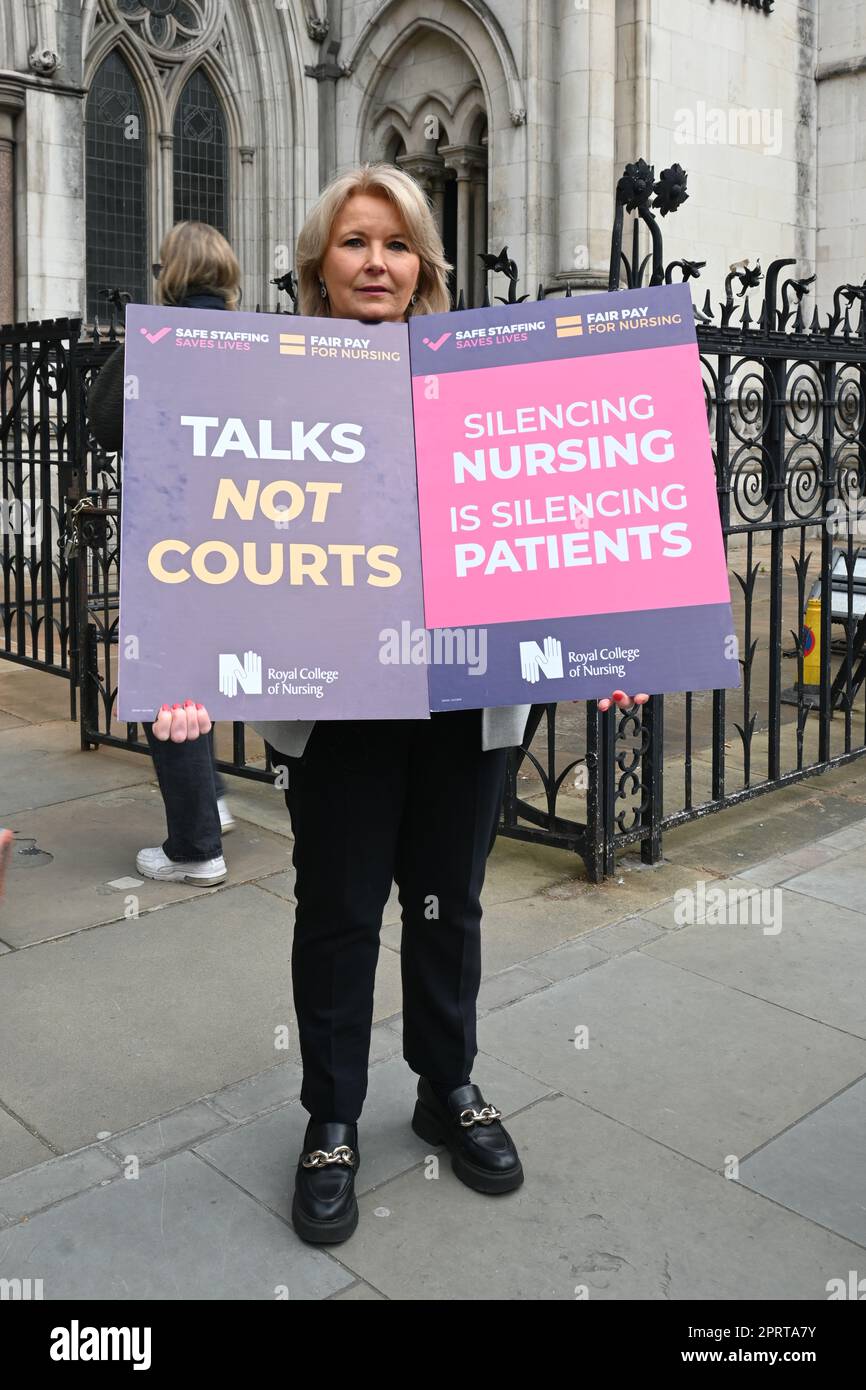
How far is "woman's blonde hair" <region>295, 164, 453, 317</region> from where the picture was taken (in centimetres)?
284

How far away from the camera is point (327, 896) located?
289cm

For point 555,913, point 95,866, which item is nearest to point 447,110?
point 95,866

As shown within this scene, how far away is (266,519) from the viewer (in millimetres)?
2734

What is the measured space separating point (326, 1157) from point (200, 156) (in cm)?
1562

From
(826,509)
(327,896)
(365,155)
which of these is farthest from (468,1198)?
(365,155)

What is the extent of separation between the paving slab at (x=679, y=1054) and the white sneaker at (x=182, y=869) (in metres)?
1.47

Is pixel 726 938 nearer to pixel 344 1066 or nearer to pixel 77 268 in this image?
pixel 344 1066

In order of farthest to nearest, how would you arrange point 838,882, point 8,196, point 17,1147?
point 8,196, point 838,882, point 17,1147

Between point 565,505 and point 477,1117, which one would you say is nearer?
point 565,505

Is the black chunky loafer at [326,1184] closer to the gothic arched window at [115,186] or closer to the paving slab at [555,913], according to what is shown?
the paving slab at [555,913]

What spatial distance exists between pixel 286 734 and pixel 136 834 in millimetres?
2920

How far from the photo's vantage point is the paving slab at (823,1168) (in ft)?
9.59

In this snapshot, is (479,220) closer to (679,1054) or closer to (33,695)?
(33,695)

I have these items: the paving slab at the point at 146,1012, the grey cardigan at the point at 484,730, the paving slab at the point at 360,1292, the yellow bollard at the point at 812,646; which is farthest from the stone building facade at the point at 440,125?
the paving slab at the point at 360,1292
